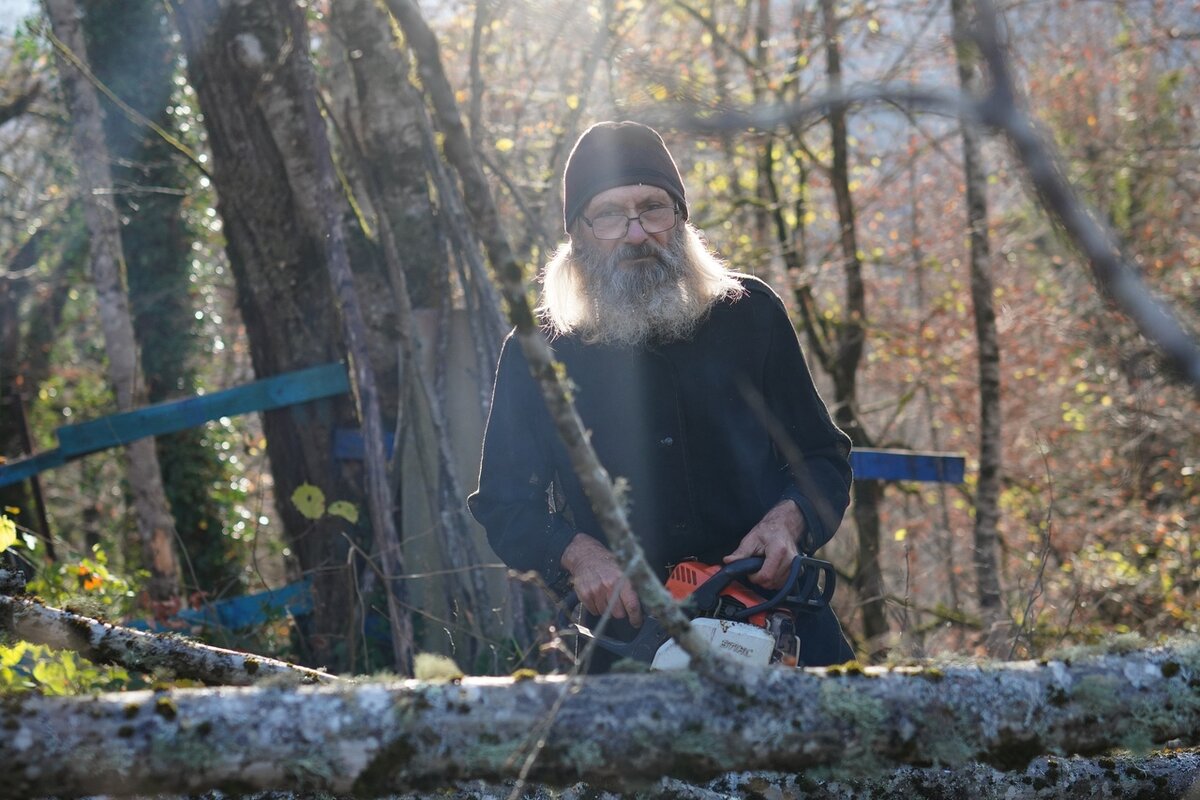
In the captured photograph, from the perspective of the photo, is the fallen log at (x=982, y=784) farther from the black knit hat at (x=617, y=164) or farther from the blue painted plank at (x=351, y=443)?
the blue painted plank at (x=351, y=443)

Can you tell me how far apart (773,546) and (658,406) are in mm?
555

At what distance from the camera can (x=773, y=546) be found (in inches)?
109

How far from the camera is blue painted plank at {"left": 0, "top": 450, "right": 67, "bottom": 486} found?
576 cm

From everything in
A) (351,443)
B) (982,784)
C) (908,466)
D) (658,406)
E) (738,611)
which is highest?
(658,406)

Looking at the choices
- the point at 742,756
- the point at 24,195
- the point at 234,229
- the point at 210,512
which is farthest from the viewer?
the point at 24,195

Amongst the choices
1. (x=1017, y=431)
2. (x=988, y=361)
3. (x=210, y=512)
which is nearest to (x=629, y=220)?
(x=988, y=361)

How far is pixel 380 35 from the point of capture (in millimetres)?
5707

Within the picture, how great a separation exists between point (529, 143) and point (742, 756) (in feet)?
29.1

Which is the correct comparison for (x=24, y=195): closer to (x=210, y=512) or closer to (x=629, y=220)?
(x=210, y=512)

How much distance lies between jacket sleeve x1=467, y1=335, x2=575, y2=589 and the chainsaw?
425 millimetres

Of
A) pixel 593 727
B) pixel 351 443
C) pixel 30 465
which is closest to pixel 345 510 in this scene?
pixel 351 443

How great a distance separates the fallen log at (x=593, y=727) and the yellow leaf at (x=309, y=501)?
10.9 feet

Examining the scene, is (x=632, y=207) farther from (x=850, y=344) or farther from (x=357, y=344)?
(x=850, y=344)

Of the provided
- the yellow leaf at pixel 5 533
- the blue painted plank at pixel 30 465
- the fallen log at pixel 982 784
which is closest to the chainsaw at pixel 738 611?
the fallen log at pixel 982 784
